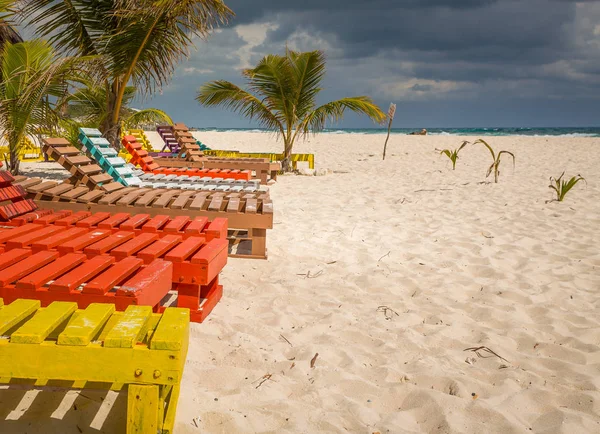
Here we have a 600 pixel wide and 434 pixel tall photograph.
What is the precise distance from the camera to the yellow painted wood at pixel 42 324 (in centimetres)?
143

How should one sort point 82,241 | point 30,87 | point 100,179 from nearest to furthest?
point 82,241, point 100,179, point 30,87

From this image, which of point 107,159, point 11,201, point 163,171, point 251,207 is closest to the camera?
point 11,201

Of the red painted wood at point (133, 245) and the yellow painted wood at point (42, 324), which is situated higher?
the yellow painted wood at point (42, 324)

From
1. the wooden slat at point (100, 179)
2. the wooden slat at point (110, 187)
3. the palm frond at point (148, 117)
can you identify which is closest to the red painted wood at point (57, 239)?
the wooden slat at point (110, 187)

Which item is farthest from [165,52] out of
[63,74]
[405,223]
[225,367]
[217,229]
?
[225,367]

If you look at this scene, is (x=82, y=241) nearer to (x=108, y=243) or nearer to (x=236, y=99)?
(x=108, y=243)

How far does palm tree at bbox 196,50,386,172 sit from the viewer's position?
11.5 m

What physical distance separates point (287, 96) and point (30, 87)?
6.88 meters

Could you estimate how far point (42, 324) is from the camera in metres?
1.53

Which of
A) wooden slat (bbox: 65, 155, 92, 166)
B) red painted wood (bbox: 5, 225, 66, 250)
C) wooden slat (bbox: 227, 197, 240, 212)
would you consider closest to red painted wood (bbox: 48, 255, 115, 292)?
red painted wood (bbox: 5, 225, 66, 250)

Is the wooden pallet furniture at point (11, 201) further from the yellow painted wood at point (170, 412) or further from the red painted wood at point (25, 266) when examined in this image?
the yellow painted wood at point (170, 412)

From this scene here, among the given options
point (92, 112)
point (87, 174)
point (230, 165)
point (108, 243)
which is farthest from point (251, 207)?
point (92, 112)

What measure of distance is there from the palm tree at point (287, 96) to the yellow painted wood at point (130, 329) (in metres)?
10.3

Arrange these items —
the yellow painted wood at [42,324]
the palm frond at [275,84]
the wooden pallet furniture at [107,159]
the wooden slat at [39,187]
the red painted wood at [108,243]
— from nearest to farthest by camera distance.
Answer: the yellow painted wood at [42,324], the red painted wood at [108,243], the wooden slat at [39,187], the wooden pallet furniture at [107,159], the palm frond at [275,84]
